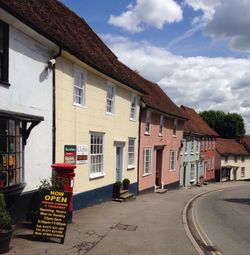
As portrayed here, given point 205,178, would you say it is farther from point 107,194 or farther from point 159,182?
point 107,194

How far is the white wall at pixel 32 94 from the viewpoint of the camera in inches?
391

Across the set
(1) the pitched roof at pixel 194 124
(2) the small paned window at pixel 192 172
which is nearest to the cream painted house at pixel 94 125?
(1) the pitched roof at pixel 194 124

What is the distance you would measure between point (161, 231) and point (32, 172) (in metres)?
4.17

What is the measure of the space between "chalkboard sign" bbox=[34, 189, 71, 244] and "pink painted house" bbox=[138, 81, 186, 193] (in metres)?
14.1

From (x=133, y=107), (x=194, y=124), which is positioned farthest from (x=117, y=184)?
(x=194, y=124)

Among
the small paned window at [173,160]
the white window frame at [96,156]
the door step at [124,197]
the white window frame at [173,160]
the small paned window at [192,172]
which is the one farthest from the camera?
the small paned window at [192,172]

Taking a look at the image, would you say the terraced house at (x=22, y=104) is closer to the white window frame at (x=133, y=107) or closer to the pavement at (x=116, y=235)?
the pavement at (x=116, y=235)

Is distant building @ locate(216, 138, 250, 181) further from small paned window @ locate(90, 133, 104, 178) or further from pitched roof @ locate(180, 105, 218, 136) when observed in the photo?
small paned window @ locate(90, 133, 104, 178)

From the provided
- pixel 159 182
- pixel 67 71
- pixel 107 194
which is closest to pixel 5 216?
pixel 67 71

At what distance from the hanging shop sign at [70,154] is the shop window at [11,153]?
11.1 ft

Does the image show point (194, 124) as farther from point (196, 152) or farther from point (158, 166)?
point (158, 166)

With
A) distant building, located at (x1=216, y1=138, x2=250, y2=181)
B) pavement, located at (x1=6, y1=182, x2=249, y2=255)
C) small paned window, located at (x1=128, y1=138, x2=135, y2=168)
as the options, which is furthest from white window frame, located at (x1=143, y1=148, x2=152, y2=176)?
distant building, located at (x1=216, y1=138, x2=250, y2=181)

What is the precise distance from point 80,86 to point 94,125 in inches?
74.4

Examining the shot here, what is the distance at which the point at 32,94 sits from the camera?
11.0m
